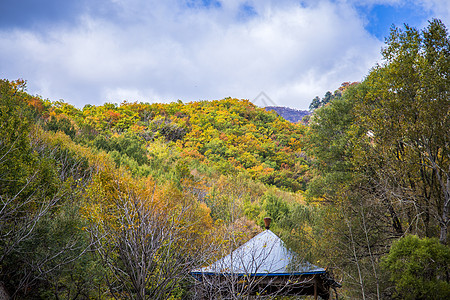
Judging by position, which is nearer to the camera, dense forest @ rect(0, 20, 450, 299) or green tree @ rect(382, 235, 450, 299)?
dense forest @ rect(0, 20, 450, 299)

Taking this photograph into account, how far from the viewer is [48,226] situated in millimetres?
10625

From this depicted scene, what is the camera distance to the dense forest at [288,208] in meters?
8.99

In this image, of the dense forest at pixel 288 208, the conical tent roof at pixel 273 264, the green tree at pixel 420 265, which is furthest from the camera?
the green tree at pixel 420 265

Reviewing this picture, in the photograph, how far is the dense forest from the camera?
899 centimetres

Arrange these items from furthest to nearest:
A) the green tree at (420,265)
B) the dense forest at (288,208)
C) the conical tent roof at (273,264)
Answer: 1. the green tree at (420,265)
2. the dense forest at (288,208)
3. the conical tent roof at (273,264)

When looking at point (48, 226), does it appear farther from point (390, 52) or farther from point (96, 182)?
point (390, 52)

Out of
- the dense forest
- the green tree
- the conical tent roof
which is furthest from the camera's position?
the green tree

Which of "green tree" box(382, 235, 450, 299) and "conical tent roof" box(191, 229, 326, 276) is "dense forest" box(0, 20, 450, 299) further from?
"conical tent roof" box(191, 229, 326, 276)

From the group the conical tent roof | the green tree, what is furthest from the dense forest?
the conical tent roof

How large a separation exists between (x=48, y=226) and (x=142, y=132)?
127ft

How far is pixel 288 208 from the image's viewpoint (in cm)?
2817

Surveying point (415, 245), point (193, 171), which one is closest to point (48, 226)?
point (415, 245)

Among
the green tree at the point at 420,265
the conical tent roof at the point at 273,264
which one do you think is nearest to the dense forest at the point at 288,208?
the green tree at the point at 420,265

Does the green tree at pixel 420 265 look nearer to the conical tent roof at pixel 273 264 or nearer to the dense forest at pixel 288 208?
the dense forest at pixel 288 208
